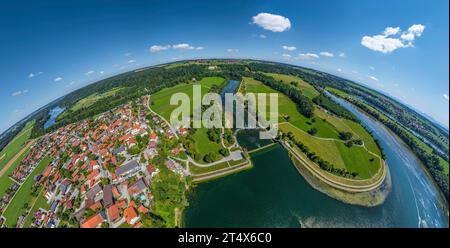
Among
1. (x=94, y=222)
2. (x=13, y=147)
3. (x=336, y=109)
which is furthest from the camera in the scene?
(x=336, y=109)

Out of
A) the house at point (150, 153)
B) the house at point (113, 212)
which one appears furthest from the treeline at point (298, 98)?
the house at point (113, 212)

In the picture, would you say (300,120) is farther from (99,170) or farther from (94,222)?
(99,170)

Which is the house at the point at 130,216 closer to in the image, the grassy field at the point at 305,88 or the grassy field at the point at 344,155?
the grassy field at the point at 344,155

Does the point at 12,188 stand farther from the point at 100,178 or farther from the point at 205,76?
the point at 205,76

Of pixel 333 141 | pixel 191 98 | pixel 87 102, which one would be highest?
pixel 87 102

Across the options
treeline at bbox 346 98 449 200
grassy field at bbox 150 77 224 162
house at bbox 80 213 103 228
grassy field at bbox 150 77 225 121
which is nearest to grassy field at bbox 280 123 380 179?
treeline at bbox 346 98 449 200

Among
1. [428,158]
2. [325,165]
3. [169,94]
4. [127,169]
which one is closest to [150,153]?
[127,169]
